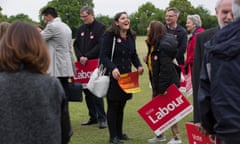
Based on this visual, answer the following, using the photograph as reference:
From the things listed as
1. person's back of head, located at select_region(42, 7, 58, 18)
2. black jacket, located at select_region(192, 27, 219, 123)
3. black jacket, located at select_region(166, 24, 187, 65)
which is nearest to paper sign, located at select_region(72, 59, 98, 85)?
person's back of head, located at select_region(42, 7, 58, 18)

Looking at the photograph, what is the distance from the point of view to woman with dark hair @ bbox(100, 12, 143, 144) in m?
6.92

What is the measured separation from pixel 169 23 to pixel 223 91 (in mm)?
6477

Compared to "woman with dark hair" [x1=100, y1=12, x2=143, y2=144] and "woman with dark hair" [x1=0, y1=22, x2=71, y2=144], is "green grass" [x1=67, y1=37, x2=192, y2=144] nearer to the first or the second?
"woman with dark hair" [x1=100, y1=12, x2=143, y2=144]

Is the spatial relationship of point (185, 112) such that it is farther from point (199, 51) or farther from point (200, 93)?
point (200, 93)

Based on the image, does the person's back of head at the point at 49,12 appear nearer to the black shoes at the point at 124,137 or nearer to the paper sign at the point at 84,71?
the paper sign at the point at 84,71

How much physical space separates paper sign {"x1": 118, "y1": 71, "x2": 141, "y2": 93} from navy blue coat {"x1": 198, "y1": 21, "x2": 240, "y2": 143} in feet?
12.3

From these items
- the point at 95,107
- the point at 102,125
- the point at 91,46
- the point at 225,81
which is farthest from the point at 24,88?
the point at 95,107

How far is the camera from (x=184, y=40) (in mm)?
9430

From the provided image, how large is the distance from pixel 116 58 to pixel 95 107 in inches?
80.6

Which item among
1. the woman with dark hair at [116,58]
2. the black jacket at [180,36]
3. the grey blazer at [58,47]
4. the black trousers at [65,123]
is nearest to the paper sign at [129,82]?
the woman with dark hair at [116,58]

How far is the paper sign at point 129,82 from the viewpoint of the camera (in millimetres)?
6902

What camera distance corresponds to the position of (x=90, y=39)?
853cm

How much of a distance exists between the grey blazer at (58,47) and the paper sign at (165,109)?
1.82 metres

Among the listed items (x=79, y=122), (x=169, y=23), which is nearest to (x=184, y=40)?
(x=169, y=23)
